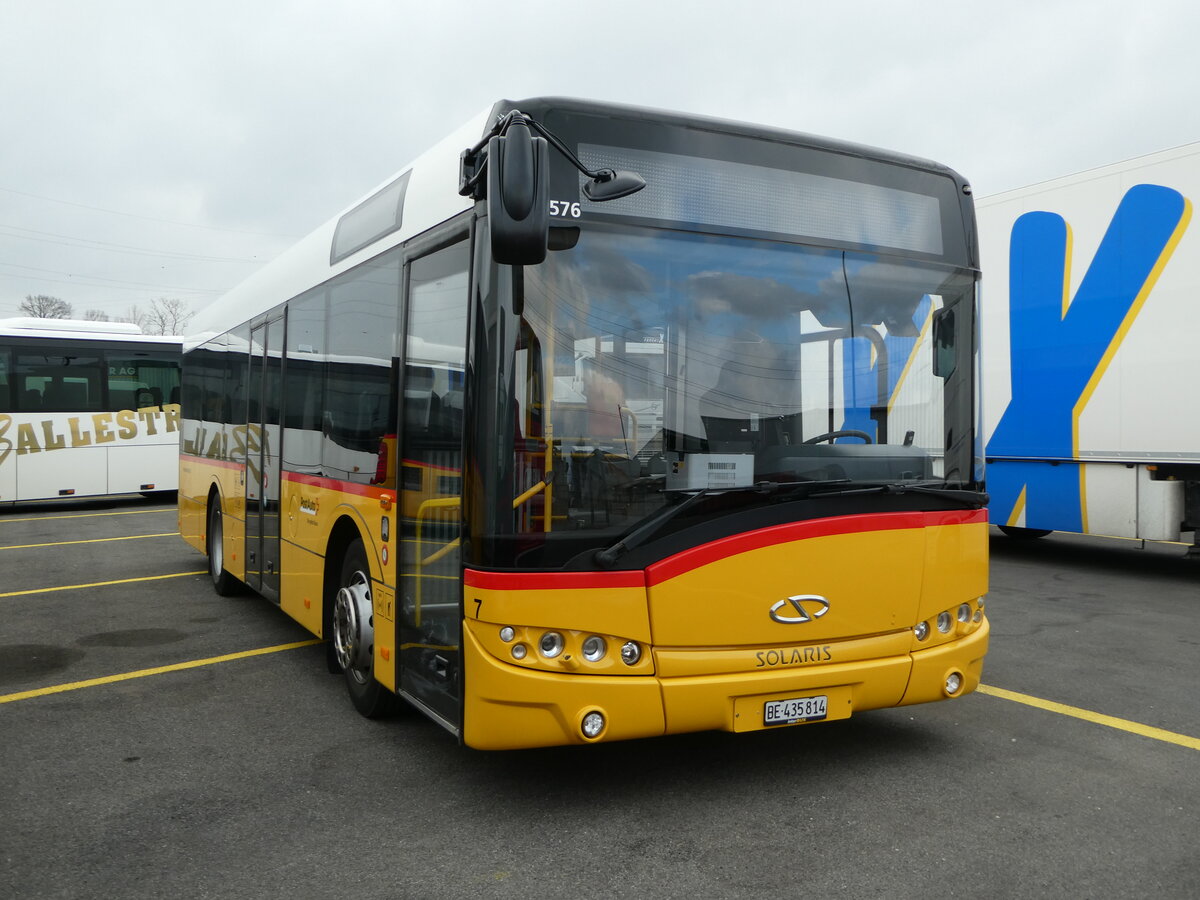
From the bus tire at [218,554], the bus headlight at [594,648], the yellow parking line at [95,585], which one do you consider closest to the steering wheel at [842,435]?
the bus headlight at [594,648]

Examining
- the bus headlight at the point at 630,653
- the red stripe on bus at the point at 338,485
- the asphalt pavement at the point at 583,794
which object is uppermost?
the red stripe on bus at the point at 338,485

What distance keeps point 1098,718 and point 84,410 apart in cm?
1903

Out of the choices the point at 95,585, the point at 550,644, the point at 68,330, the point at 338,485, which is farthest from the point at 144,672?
the point at 68,330

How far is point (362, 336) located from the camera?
5590 millimetres

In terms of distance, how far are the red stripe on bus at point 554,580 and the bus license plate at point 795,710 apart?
0.78 metres

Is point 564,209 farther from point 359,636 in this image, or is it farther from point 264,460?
point 264,460

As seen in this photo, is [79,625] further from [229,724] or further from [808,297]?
[808,297]

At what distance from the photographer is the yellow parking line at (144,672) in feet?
20.0

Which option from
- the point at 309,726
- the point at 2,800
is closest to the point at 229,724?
the point at 309,726

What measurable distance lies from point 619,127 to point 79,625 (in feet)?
21.3

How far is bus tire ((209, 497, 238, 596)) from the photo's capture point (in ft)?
31.1

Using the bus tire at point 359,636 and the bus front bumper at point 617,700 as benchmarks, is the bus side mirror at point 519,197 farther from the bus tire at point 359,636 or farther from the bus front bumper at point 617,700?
the bus tire at point 359,636

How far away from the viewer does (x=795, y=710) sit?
4.25m

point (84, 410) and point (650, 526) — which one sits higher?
point (84, 410)
